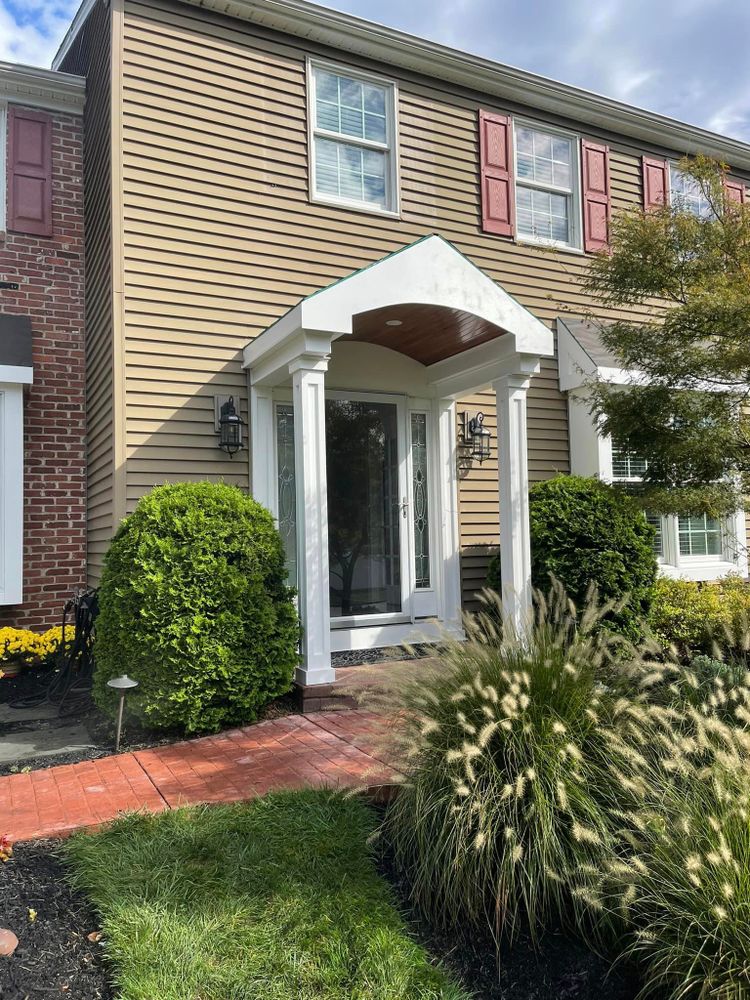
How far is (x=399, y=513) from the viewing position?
6645 millimetres

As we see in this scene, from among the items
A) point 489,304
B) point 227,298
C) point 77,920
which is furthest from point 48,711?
point 489,304

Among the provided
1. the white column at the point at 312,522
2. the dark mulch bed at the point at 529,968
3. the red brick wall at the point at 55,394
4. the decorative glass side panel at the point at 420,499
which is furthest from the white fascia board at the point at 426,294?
the dark mulch bed at the point at 529,968

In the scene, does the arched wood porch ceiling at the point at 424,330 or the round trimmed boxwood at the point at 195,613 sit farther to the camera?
the arched wood porch ceiling at the point at 424,330

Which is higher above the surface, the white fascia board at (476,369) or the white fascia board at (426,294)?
the white fascia board at (426,294)

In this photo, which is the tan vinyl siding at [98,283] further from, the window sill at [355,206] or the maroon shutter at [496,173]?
the maroon shutter at [496,173]

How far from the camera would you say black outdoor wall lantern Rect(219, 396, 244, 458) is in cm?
579

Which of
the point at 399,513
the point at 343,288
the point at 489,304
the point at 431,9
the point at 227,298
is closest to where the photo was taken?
the point at 343,288

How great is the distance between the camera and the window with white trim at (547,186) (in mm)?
7816

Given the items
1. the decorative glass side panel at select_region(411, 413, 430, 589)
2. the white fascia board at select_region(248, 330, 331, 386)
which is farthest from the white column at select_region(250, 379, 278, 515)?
the decorative glass side panel at select_region(411, 413, 430, 589)

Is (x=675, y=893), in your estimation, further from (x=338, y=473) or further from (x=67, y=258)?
(x=67, y=258)

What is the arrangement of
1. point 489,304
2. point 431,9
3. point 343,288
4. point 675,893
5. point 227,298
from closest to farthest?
1. point 675,893
2. point 343,288
3. point 489,304
4. point 227,298
5. point 431,9

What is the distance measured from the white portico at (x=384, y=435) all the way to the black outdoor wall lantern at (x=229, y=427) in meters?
0.22

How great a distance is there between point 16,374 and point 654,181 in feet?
24.4

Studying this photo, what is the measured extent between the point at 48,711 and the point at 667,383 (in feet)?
16.8
